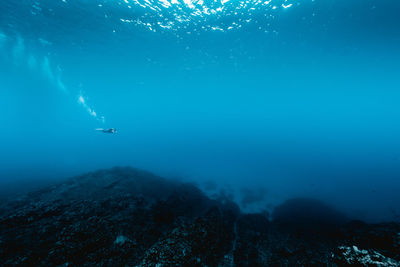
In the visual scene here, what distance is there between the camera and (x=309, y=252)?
8211 millimetres

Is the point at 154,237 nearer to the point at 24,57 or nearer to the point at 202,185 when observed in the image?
the point at 202,185

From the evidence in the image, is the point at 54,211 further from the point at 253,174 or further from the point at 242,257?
the point at 253,174

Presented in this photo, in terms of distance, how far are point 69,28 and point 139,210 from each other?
1005 inches

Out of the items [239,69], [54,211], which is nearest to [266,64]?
[239,69]

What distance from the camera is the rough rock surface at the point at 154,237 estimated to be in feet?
21.2

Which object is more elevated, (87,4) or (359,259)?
(87,4)

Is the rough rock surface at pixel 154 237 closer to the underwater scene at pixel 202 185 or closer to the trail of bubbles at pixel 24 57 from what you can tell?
the underwater scene at pixel 202 185

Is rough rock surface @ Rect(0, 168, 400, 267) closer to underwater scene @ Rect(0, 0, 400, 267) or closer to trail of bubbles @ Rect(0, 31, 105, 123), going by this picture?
underwater scene @ Rect(0, 0, 400, 267)

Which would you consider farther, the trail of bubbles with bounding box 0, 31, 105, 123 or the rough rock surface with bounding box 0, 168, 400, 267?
the trail of bubbles with bounding box 0, 31, 105, 123

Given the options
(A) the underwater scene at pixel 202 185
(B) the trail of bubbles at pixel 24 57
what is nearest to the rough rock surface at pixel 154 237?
(A) the underwater scene at pixel 202 185

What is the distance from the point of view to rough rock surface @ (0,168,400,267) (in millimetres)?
6473

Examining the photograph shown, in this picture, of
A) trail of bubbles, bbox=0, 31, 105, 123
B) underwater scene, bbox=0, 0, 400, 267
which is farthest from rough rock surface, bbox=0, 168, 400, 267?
trail of bubbles, bbox=0, 31, 105, 123

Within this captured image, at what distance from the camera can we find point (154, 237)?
8.13 meters

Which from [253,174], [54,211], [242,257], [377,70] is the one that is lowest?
[253,174]
